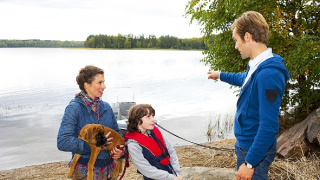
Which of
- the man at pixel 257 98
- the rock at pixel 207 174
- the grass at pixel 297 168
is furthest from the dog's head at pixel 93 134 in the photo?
the grass at pixel 297 168

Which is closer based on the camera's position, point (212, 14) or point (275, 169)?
point (275, 169)

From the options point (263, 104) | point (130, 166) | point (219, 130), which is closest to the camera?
point (263, 104)

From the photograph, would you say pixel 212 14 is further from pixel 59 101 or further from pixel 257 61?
pixel 59 101

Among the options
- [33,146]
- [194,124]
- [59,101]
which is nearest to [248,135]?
[33,146]

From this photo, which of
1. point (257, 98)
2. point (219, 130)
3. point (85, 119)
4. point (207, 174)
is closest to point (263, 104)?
point (257, 98)

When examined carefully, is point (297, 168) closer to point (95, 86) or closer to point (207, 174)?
point (207, 174)

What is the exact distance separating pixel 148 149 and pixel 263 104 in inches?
49.2

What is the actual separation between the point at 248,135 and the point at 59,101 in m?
21.2

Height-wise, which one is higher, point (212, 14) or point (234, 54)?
point (212, 14)

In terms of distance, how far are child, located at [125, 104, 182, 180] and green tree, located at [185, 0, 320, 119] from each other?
19.0 feet

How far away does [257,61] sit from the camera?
229 centimetres

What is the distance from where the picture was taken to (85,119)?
2.82 m

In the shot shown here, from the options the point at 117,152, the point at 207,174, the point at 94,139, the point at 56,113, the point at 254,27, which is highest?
the point at 254,27

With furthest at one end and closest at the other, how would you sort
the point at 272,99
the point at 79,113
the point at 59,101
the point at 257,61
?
the point at 59,101
the point at 79,113
the point at 257,61
the point at 272,99
